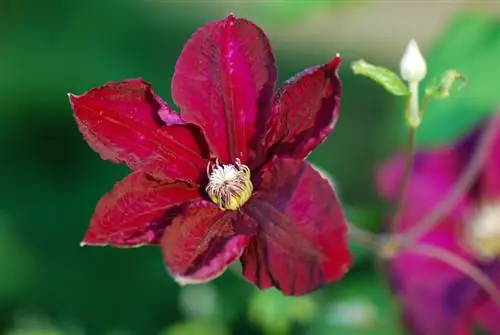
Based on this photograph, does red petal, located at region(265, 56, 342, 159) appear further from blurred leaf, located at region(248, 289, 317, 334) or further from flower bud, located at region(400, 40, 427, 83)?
blurred leaf, located at region(248, 289, 317, 334)

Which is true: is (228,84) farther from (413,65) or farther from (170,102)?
(170,102)

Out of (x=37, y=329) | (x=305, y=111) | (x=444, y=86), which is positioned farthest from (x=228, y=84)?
(x=37, y=329)

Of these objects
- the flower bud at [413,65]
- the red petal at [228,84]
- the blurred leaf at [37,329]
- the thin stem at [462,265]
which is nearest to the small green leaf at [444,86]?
the flower bud at [413,65]

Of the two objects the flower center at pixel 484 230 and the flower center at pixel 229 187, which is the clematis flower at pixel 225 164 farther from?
the flower center at pixel 484 230

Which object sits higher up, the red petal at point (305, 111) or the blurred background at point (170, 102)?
the red petal at point (305, 111)

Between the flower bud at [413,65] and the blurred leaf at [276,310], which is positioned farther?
the blurred leaf at [276,310]

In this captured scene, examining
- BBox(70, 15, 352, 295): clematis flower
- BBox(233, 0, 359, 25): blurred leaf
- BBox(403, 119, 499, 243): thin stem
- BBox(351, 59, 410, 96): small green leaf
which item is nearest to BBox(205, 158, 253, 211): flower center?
BBox(70, 15, 352, 295): clematis flower

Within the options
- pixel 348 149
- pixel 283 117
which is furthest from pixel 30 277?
pixel 283 117
